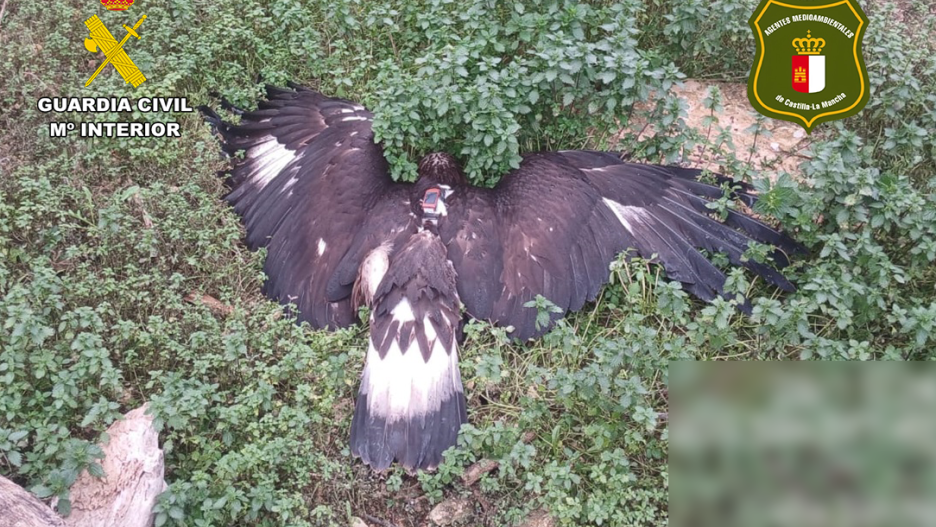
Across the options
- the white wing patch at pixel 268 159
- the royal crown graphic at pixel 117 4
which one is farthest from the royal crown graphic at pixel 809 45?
the royal crown graphic at pixel 117 4

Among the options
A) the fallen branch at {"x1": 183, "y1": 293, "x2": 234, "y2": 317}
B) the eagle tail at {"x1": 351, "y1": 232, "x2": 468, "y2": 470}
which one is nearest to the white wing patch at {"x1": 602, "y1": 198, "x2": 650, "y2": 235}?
the eagle tail at {"x1": 351, "y1": 232, "x2": 468, "y2": 470}

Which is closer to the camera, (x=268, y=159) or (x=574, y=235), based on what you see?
(x=574, y=235)

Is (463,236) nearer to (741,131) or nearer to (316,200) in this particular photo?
(316,200)

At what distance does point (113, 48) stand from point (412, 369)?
3401 millimetres

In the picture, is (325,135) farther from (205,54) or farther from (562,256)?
(562,256)

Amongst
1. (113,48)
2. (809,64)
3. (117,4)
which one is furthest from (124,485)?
(809,64)

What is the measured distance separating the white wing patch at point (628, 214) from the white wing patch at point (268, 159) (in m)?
1.89

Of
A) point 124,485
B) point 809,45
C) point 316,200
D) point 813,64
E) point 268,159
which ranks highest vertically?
point 809,45

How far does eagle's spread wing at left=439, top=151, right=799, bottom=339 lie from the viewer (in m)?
4.35

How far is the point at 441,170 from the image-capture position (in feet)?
15.4

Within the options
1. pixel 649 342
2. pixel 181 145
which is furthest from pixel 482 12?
pixel 649 342
